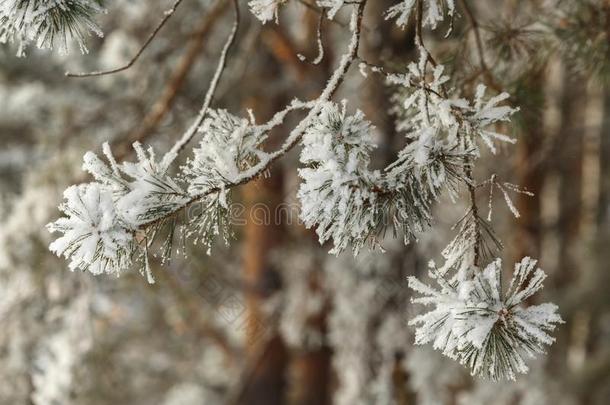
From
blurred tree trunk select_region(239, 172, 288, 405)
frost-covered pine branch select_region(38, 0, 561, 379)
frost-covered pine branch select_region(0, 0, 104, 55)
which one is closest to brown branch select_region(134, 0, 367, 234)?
frost-covered pine branch select_region(38, 0, 561, 379)

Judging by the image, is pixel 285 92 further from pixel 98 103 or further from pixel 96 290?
pixel 96 290

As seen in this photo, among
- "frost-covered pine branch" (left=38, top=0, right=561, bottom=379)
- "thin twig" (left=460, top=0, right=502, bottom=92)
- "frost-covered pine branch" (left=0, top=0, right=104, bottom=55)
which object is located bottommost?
"frost-covered pine branch" (left=38, top=0, right=561, bottom=379)

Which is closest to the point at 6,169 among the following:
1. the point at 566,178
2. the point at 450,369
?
the point at 450,369

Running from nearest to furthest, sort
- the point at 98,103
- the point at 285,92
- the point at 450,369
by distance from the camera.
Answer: the point at 450,369, the point at 98,103, the point at 285,92

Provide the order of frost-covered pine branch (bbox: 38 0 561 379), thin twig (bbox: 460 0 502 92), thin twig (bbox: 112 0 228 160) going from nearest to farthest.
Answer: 1. frost-covered pine branch (bbox: 38 0 561 379)
2. thin twig (bbox: 460 0 502 92)
3. thin twig (bbox: 112 0 228 160)

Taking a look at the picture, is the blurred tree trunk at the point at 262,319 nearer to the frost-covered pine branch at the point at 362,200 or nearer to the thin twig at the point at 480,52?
the thin twig at the point at 480,52

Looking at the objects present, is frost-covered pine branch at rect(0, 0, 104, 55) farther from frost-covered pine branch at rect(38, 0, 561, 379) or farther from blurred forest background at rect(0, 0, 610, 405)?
blurred forest background at rect(0, 0, 610, 405)

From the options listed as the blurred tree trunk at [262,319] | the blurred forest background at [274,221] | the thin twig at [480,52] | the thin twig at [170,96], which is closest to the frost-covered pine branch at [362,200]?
the blurred forest background at [274,221]

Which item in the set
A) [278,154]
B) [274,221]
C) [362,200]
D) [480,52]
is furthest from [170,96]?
[274,221]
